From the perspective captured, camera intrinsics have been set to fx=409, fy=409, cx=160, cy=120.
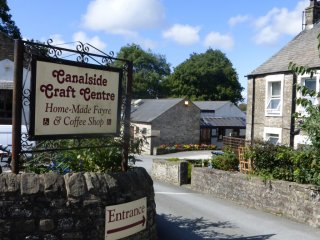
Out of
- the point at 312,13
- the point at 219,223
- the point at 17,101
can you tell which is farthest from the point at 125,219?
the point at 312,13

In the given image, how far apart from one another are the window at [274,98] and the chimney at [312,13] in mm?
4483

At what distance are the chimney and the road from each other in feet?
47.8

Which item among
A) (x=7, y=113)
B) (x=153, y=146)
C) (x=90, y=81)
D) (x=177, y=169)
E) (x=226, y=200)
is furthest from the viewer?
(x=153, y=146)

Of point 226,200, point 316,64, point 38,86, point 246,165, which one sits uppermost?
point 316,64

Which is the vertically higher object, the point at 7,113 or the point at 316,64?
the point at 316,64

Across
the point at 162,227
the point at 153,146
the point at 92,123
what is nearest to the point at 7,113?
the point at 153,146

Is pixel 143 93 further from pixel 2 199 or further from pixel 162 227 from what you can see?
pixel 2 199

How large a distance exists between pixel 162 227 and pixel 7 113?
18.6 meters

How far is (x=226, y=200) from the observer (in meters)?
15.5

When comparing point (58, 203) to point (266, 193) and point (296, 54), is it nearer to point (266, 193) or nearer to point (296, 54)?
point (266, 193)

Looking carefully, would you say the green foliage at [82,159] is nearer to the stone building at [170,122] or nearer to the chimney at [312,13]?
the chimney at [312,13]

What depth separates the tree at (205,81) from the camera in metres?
65.6

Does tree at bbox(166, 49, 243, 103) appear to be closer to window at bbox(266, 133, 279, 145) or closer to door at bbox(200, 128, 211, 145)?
door at bbox(200, 128, 211, 145)

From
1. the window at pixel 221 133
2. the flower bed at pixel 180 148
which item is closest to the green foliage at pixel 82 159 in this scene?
the flower bed at pixel 180 148
